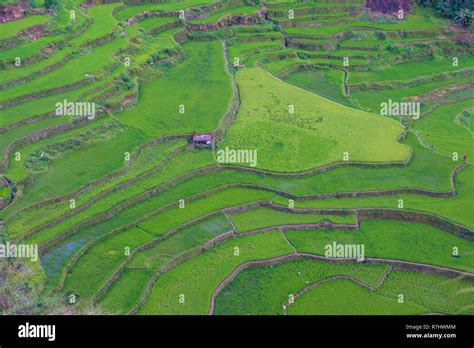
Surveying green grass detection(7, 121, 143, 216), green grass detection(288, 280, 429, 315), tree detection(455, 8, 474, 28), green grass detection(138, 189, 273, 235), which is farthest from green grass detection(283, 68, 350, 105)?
green grass detection(288, 280, 429, 315)

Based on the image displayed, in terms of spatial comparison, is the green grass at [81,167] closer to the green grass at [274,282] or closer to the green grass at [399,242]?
the green grass at [274,282]

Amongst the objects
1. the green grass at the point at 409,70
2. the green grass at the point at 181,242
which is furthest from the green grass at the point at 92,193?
the green grass at the point at 409,70

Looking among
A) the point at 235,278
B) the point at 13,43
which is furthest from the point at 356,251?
the point at 13,43

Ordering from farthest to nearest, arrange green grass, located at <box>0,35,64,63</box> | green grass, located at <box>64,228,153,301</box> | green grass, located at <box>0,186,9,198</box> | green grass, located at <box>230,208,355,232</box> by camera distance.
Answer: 1. green grass, located at <box>0,35,64,63</box>
2. green grass, located at <box>230,208,355,232</box>
3. green grass, located at <box>0,186,9,198</box>
4. green grass, located at <box>64,228,153,301</box>

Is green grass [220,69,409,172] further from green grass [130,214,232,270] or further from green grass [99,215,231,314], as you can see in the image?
green grass [99,215,231,314]

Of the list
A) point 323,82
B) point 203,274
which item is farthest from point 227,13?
point 203,274

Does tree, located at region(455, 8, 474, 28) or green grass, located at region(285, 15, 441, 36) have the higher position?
tree, located at region(455, 8, 474, 28)

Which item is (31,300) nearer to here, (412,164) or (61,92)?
(61,92)

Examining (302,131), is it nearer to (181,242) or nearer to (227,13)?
(181,242)
